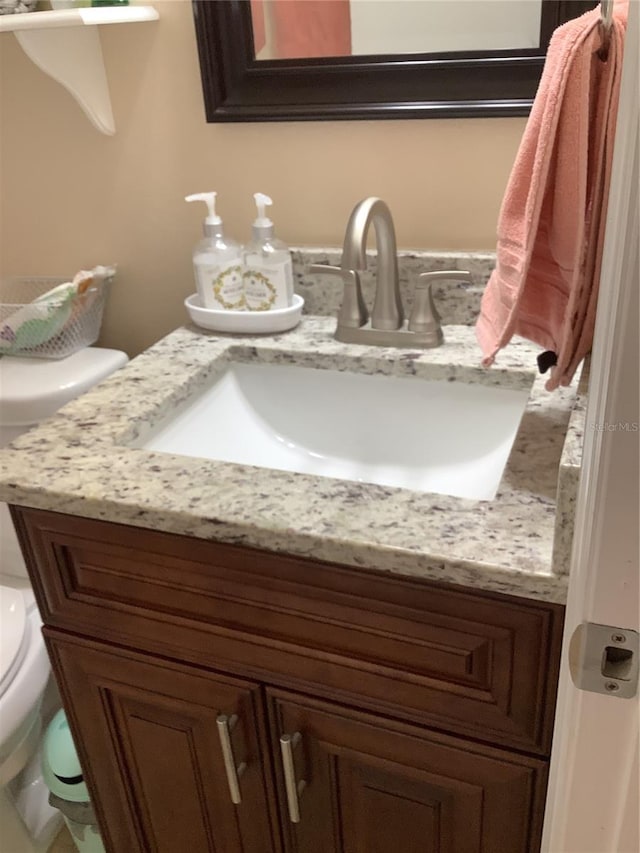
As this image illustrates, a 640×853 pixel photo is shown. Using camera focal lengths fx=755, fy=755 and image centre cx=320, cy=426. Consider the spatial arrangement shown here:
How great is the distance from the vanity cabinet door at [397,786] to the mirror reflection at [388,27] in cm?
81

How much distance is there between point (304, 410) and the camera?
1055mm

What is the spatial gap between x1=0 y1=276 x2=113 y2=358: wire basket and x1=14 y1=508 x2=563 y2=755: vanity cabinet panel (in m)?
0.45

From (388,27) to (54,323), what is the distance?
0.64 m

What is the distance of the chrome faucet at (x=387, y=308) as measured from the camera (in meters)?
0.98

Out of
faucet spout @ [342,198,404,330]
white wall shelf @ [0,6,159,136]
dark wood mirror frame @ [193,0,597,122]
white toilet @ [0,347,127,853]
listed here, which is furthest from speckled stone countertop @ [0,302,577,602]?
white wall shelf @ [0,6,159,136]

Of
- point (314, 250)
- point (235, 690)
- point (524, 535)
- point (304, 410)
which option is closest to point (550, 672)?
point (524, 535)

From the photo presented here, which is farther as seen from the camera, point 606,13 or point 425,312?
point 425,312

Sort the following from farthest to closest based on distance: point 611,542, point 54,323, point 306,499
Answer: point 54,323, point 306,499, point 611,542

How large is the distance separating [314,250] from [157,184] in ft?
0.92

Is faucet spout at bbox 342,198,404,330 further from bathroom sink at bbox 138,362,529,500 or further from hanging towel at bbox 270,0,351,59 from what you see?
hanging towel at bbox 270,0,351,59

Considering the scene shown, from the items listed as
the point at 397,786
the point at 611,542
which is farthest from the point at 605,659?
the point at 397,786

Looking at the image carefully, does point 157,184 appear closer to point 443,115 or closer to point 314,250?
point 314,250

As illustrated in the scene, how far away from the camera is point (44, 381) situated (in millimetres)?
1153

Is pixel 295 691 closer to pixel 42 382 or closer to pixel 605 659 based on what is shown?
pixel 605 659
